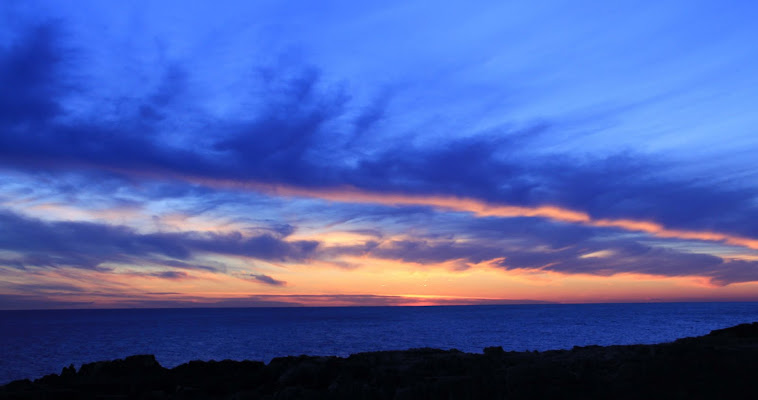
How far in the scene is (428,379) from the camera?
2125cm

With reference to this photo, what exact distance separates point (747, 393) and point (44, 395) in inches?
1020

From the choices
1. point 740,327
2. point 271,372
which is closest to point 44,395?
point 271,372

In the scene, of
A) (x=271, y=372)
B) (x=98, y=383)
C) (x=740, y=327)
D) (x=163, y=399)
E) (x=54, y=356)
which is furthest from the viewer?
(x=54, y=356)

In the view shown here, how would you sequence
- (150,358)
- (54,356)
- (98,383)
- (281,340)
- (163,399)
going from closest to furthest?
(163,399) < (98,383) < (150,358) < (54,356) < (281,340)

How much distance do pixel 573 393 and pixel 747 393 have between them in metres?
5.60

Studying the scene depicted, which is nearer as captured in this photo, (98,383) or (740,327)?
(98,383)

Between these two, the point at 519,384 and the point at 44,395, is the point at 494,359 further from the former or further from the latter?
the point at 44,395

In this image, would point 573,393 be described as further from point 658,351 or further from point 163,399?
point 163,399

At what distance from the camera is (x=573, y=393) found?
58.9 feet

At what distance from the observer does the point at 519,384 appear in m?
18.4

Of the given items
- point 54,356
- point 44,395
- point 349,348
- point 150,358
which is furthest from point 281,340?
point 44,395

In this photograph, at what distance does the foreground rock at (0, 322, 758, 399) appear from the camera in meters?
18.1

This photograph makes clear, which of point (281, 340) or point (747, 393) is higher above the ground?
point (747, 393)

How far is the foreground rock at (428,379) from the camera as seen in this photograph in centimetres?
1806
